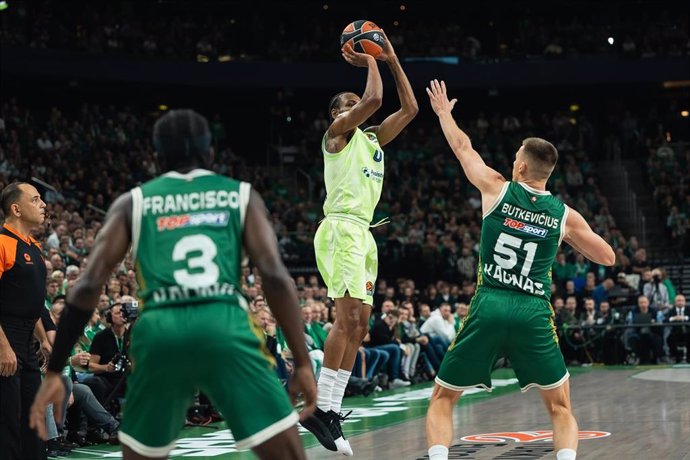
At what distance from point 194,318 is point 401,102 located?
427cm

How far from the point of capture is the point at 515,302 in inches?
249

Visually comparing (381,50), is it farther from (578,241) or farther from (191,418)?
(191,418)

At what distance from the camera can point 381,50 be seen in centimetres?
762

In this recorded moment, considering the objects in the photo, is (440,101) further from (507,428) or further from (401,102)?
(507,428)

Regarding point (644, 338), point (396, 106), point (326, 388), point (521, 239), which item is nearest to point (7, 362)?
point (326, 388)

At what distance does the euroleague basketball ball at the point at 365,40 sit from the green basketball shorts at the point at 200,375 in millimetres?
3924

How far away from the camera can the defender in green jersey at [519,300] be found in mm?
6293

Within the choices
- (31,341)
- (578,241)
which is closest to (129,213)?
(31,341)

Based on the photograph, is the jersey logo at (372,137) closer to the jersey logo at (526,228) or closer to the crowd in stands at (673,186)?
the jersey logo at (526,228)

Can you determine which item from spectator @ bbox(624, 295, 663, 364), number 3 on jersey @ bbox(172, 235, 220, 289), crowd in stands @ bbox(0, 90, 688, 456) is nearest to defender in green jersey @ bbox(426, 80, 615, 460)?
number 3 on jersey @ bbox(172, 235, 220, 289)

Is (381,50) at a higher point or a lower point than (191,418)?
higher

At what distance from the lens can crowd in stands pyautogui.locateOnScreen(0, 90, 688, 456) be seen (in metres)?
13.1

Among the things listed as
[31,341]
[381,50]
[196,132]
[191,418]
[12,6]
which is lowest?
[191,418]

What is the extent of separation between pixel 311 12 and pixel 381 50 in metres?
27.6
